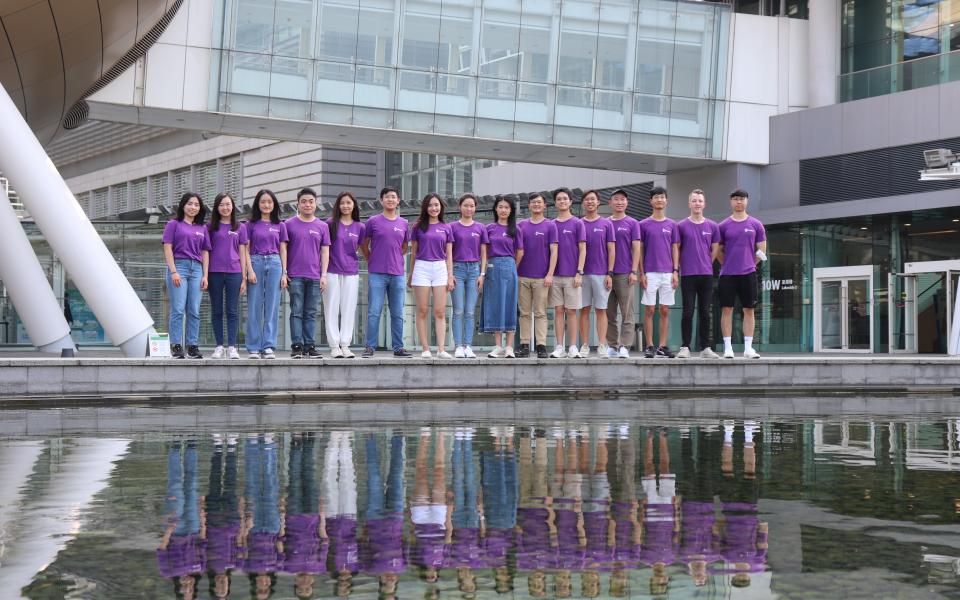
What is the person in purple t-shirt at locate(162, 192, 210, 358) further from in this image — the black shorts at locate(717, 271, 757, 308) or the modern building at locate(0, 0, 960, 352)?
the modern building at locate(0, 0, 960, 352)

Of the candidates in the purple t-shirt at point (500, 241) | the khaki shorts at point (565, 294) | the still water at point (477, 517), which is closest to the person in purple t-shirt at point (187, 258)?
the purple t-shirt at point (500, 241)

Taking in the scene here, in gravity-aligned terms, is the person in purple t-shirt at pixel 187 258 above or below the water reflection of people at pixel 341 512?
above

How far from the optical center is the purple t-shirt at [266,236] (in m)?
15.7

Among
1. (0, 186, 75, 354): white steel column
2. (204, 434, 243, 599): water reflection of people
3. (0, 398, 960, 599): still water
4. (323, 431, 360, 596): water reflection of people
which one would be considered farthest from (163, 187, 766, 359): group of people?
(204, 434, 243, 599): water reflection of people

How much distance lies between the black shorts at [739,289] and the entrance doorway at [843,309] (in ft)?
54.2

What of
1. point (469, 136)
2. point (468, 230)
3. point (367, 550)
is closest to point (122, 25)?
point (469, 136)

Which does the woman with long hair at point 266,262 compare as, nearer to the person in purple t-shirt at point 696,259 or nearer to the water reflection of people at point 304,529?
the person in purple t-shirt at point 696,259

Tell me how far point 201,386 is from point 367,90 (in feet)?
58.6

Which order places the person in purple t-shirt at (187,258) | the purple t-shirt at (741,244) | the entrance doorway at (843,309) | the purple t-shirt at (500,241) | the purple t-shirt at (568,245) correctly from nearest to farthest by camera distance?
the person in purple t-shirt at (187,258)
the purple t-shirt at (500,241)
the purple t-shirt at (568,245)
the purple t-shirt at (741,244)
the entrance doorway at (843,309)

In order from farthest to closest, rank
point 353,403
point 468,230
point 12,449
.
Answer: point 468,230 < point 353,403 < point 12,449

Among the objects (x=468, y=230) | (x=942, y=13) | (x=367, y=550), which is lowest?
(x=367, y=550)

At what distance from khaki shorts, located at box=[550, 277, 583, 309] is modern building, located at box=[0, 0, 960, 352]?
43.6ft

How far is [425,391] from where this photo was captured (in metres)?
15.0

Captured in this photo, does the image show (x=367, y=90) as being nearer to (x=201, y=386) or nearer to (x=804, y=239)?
(x=804, y=239)
